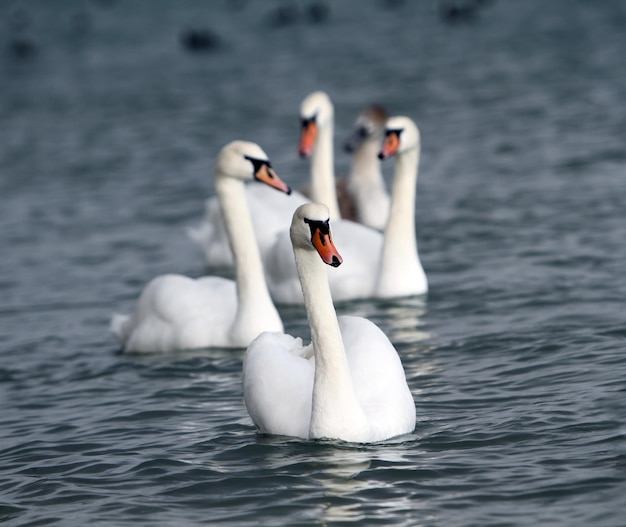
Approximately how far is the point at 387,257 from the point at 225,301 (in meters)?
1.69

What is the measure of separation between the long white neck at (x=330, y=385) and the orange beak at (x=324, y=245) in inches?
9.2

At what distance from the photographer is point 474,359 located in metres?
9.40

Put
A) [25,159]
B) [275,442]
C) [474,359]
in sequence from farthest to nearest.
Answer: [25,159]
[474,359]
[275,442]

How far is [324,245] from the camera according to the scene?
729 centimetres

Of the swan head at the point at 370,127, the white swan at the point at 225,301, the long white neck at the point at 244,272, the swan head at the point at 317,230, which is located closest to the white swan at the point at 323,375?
the swan head at the point at 317,230

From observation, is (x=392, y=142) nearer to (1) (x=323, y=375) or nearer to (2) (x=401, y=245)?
(2) (x=401, y=245)

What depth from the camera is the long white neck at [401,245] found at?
11.6m

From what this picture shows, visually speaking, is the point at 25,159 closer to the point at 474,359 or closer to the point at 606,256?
the point at 606,256

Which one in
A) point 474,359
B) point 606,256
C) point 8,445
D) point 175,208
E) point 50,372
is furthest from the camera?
point 175,208

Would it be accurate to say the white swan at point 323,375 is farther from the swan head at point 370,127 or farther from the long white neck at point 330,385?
the swan head at point 370,127

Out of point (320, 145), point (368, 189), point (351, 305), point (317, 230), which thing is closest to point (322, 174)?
point (320, 145)

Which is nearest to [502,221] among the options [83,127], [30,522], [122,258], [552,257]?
[552,257]

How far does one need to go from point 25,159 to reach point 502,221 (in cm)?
866

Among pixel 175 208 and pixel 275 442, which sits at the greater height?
pixel 175 208
